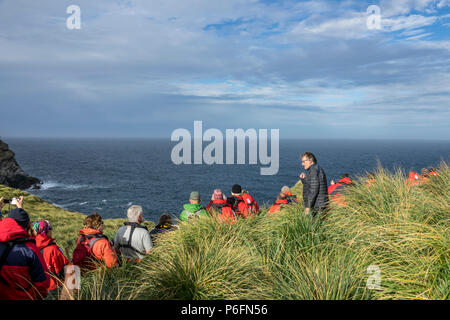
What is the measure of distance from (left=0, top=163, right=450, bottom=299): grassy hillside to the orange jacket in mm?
208

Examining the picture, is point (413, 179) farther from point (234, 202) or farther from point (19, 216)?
point (19, 216)

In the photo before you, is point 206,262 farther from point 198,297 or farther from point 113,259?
point 113,259

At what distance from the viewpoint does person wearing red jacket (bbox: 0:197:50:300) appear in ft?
11.8

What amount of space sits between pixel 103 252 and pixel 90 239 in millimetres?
362

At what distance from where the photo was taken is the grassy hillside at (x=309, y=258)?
397 cm

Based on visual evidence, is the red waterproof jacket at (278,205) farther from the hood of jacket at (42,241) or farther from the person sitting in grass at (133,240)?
the hood of jacket at (42,241)

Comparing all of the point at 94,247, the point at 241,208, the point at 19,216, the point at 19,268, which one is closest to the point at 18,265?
the point at 19,268

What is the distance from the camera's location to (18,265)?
3664mm

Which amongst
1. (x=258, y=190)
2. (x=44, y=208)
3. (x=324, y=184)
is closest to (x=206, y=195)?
(x=258, y=190)

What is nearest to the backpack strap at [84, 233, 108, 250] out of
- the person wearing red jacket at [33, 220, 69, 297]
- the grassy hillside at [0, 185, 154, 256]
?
the person wearing red jacket at [33, 220, 69, 297]

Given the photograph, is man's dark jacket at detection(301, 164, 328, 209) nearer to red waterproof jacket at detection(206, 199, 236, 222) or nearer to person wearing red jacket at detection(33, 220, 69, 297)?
Result: red waterproof jacket at detection(206, 199, 236, 222)

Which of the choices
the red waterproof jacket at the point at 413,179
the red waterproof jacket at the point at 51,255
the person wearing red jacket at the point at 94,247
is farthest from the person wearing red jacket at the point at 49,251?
the red waterproof jacket at the point at 413,179

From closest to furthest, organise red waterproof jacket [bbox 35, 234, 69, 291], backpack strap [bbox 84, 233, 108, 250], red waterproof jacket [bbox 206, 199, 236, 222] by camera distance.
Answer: red waterproof jacket [bbox 35, 234, 69, 291] → backpack strap [bbox 84, 233, 108, 250] → red waterproof jacket [bbox 206, 199, 236, 222]
